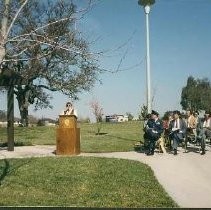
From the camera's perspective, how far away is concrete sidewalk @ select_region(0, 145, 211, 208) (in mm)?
10826

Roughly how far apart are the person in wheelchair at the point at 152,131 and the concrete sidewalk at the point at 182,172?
0.37 m

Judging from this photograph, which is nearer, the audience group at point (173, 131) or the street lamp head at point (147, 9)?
the audience group at point (173, 131)

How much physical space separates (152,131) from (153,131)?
0.04 meters

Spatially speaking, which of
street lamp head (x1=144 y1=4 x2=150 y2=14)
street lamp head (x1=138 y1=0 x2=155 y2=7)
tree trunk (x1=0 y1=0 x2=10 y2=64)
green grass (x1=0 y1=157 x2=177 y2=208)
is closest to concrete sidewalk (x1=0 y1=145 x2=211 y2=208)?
green grass (x1=0 y1=157 x2=177 y2=208)

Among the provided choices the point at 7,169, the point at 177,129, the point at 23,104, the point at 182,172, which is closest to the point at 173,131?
the point at 177,129

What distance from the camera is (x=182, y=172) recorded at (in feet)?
45.6

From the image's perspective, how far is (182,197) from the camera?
1091 cm

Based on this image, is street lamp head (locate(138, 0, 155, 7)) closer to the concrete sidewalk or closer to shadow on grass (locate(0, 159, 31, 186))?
the concrete sidewalk

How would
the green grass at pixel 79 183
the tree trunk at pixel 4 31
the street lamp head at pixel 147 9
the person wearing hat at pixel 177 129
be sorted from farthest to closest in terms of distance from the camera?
the street lamp head at pixel 147 9
the person wearing hat at pixel 177 129
the green grass at pixel 79 183
the tree trunk at pixel 4 31

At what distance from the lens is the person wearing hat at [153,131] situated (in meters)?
17.6

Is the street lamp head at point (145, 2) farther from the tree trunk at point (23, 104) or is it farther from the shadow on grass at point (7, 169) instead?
the tree trunk at point (23, 104)

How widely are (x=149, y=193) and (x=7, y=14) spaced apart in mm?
4958

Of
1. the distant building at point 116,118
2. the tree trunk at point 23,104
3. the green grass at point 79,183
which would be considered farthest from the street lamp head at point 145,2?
the distant building at point 116,118

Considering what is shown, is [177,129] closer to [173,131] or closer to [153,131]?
[173,131]
